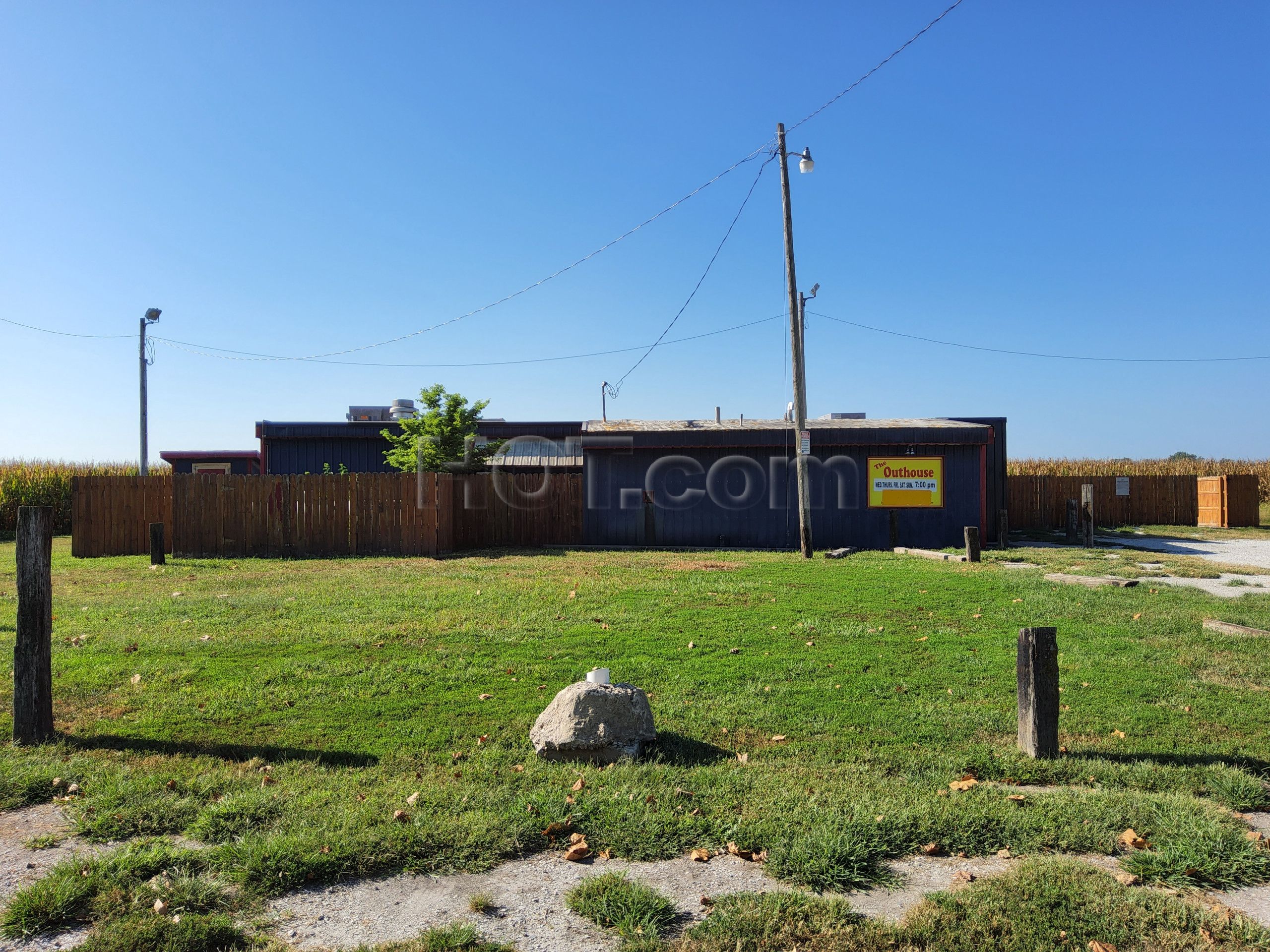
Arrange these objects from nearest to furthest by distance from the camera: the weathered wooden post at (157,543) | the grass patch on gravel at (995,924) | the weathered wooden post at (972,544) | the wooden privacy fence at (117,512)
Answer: the grass patch on gravel at (995,924)
the weathered wooden post at (972,544)
the weathered wooden post at (157,543)
the wooden privacy fence at (117,512)

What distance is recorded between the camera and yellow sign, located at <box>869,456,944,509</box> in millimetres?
19922

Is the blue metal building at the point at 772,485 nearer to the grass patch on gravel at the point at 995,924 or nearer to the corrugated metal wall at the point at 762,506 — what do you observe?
the corrugated metal wall at the point at 762,506

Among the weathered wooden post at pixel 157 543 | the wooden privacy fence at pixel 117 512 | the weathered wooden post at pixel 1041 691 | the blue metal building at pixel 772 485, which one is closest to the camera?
the weathered wooden post at pixel 1041 691

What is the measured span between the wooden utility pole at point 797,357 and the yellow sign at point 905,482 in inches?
155

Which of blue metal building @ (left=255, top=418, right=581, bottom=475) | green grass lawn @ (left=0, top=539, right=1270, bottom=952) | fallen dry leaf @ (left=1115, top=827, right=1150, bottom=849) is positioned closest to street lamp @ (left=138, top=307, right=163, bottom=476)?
blue metal building @ (left=255, top=418, right=581, bottom=475)

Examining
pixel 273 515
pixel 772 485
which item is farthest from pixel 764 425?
pixel 273 515

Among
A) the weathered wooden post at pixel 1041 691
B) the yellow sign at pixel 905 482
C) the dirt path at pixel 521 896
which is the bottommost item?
the dirt path at pixel 521 896

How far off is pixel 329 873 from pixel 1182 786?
4.50 metres

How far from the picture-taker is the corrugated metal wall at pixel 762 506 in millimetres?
19953

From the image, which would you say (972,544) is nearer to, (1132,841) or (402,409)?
(1132,841)

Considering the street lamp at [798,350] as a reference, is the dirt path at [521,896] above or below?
below

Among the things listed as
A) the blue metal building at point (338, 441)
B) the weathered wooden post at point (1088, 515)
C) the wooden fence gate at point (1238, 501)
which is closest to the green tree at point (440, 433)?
the blue metal building at point (338, 441)

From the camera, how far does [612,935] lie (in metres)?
3.12

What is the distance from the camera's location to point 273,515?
1806 cm
